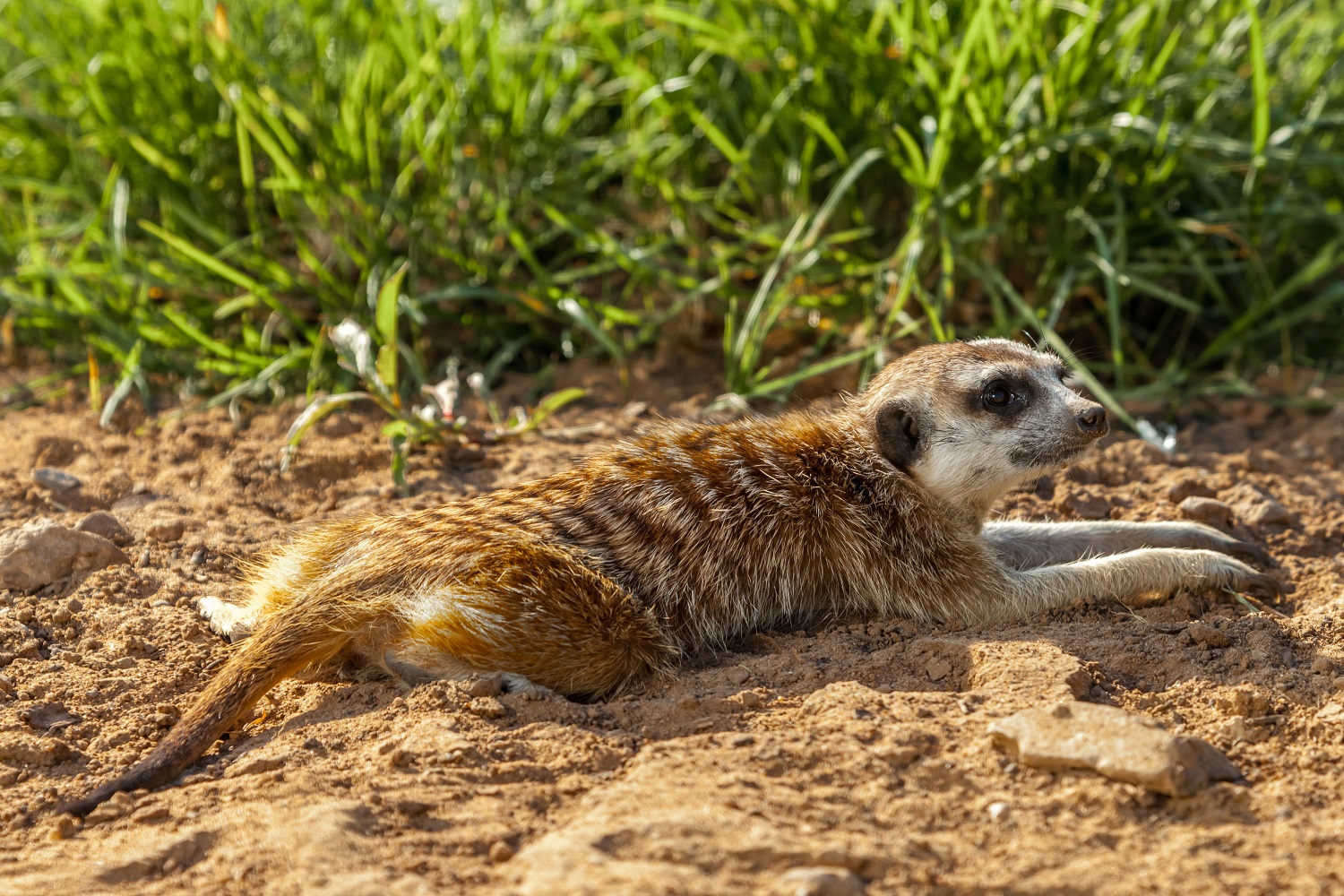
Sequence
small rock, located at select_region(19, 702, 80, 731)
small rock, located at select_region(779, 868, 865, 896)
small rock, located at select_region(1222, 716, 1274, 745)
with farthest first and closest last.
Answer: small rock, located at select_region(19, 702, 80, 731), small rock, located at select_region(1222, 716, 1274, 745), small rock, located at select_region(779, 868, 865, 896)

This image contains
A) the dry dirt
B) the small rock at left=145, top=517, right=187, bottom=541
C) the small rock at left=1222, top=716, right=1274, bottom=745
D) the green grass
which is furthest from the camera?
the green grass

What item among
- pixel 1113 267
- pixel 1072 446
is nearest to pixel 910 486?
pixel 1072 446

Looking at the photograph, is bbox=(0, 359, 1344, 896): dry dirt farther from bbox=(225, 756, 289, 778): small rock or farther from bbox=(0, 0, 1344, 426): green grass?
bbox=(0, 0, 1344, 426): green grass

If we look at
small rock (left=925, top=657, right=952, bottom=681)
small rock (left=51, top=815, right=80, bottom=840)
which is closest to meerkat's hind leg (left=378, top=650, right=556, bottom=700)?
small rock (left=51, top=815, right=80, bottom=840)

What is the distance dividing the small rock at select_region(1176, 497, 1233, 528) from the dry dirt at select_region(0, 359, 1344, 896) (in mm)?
46

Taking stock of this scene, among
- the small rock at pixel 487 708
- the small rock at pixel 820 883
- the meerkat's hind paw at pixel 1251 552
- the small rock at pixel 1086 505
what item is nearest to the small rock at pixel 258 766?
the small rock at pixel 487 708

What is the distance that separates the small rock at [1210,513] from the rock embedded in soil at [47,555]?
2943 millimetres

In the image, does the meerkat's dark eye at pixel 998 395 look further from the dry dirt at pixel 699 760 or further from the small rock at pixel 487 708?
the small rock at pixel 487 708

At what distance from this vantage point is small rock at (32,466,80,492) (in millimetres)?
3492

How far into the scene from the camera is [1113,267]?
3.88m

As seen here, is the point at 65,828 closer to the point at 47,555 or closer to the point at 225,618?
the point at 225,618

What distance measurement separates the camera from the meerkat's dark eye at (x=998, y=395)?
9.94 feet

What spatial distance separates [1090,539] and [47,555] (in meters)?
2.75

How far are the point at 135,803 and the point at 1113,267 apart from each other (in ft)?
10.6
